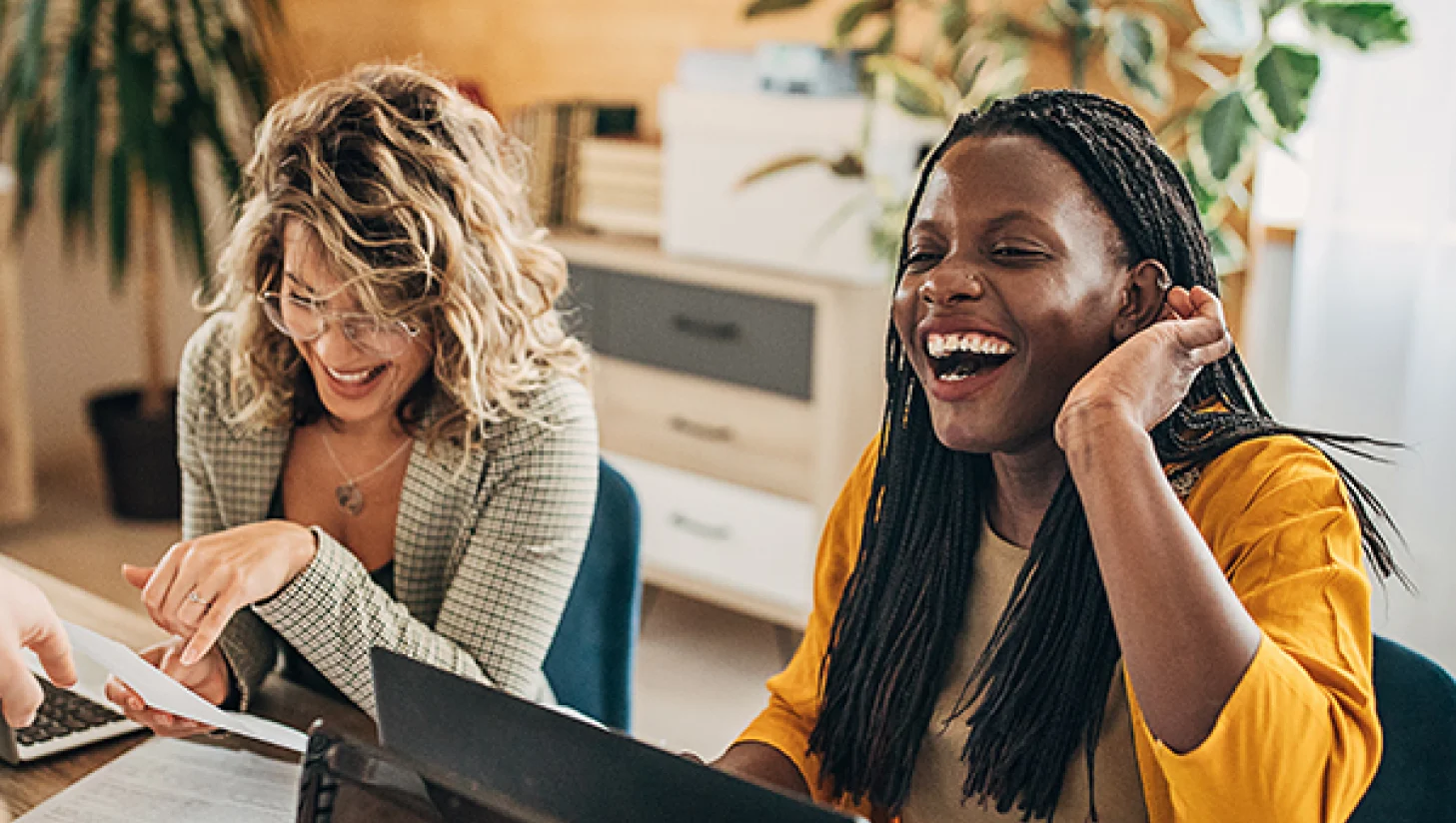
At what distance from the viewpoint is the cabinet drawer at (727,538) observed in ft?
9.87

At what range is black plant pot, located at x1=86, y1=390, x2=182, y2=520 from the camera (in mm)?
3629

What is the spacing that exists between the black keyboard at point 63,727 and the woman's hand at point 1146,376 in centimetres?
79

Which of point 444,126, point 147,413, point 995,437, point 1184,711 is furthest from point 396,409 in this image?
point 147,413

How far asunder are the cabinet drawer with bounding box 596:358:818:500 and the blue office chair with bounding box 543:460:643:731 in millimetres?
1502

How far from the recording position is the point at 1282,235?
268 cm

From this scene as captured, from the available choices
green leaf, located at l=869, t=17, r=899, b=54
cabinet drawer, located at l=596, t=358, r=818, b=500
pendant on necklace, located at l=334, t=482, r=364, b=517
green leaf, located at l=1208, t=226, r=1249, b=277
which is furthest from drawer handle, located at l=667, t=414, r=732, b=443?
pendant on necklace, located at l=334, t=482, r=364, b=517

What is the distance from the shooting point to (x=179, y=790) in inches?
43.8

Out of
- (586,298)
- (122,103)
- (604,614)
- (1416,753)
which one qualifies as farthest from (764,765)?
(122,103)

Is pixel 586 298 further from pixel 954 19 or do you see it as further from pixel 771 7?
pixel 954 19

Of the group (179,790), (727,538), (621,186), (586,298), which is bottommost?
(727,538)

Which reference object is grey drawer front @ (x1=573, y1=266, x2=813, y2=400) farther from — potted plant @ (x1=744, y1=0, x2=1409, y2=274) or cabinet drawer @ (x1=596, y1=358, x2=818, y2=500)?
potted plant @ (x1=744, y1=0, x2=1409, y2=274)

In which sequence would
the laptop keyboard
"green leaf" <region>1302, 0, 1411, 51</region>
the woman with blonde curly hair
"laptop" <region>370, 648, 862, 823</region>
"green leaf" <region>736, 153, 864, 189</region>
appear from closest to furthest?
"laptop" <region>370, 648, 862, 823</region> → the laptop keyboard → the woman with blonde curly hair → "green leaf" <region>1302, 0, 1411, 51</region> → "green leaf" <region>736, 153, 864, 189</region>

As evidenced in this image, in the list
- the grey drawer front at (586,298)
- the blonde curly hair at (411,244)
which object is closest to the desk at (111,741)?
the blonde curly hair at (411,244)

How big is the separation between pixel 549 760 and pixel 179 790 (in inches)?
17.4
